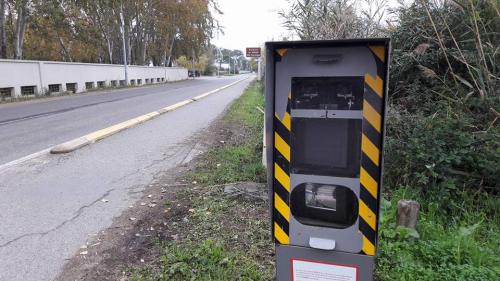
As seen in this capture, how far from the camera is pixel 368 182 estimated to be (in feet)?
7.14

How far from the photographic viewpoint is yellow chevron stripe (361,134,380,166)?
2.13m

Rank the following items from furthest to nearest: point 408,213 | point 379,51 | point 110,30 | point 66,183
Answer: point 110,30 < point 66,183 < point 408,213 < point 379,51

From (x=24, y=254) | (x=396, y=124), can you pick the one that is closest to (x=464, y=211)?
(x=396, y=124)

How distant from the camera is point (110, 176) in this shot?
5621 mm

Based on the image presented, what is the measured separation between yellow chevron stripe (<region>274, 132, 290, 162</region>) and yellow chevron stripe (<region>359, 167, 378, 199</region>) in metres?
0.44

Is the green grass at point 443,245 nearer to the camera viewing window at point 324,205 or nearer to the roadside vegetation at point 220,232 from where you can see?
the camera viewing window at point 324,205

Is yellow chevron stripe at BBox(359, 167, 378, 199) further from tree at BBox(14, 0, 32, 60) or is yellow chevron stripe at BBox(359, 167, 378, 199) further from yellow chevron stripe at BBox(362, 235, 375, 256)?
tree at BBox(14, 0, 32, 60)

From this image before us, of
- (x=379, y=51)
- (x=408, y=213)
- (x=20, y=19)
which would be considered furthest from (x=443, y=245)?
(x=20, y=19)

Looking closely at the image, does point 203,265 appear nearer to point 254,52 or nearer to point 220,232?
point 220,232

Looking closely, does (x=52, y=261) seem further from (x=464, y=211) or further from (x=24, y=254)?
(x=464, y=211)

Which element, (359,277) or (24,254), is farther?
(24,254)

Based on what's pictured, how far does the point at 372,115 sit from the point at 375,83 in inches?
6.8

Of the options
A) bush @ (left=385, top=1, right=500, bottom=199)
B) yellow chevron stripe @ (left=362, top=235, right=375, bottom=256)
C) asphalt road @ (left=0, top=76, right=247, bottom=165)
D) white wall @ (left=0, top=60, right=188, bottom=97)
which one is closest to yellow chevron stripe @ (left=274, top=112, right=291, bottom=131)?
yellow chevron stripe @ (left=362, top=235, right=375, bottom=256)

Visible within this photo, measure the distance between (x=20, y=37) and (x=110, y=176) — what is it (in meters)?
21.7
